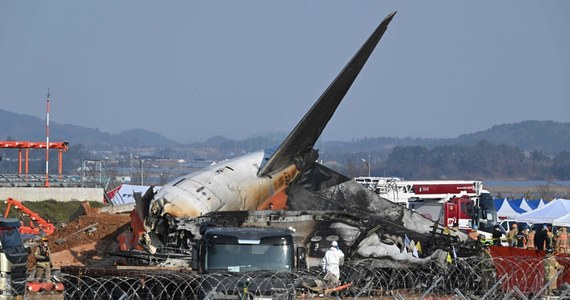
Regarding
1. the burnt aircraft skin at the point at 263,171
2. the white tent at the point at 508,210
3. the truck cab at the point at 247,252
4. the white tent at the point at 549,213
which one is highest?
the burnt aircraft skin at the point at 263,171

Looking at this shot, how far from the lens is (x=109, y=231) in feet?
109

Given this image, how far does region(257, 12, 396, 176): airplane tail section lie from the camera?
122 feet

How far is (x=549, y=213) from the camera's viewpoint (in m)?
53.0

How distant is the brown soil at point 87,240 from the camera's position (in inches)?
1217

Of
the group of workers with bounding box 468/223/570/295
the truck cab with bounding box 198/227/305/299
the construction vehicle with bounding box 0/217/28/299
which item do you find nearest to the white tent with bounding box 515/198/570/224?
the group of workers with bounding box 468/223/570/295

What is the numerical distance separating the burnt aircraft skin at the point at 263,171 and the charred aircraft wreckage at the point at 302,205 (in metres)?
0.04

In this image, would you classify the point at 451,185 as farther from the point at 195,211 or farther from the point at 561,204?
the point at 195,211

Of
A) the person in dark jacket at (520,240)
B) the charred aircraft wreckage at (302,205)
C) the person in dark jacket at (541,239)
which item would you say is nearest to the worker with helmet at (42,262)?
the charred aircraft wreckage at (302,205)

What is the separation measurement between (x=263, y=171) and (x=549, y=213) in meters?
21.8

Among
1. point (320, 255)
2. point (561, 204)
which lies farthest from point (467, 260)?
point (561, 204)

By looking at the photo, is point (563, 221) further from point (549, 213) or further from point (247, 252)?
point (247, 252)

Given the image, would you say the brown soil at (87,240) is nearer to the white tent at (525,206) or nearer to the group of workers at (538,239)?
the group of workers at (538,239)

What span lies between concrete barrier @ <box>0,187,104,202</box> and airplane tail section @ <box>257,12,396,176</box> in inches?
1132

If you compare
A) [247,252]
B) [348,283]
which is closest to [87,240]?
[247,252]
